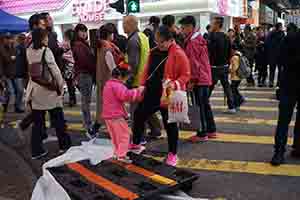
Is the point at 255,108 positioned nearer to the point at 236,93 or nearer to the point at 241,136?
the point at 236,93

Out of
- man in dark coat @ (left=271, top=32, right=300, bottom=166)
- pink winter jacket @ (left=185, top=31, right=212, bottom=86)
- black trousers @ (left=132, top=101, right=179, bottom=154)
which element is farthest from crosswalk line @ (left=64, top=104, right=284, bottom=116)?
man in dark coat @ (left=271, top=32, right=300, bottom=166)

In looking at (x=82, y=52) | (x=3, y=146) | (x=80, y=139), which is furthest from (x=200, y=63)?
(x=3, y=146)

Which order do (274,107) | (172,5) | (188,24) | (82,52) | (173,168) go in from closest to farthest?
(173,168) → (188,24) → (82,52) → (274,107) → (172,5)

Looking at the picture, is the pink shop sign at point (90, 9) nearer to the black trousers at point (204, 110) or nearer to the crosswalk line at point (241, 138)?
the crosswalk line at point (241, 138)

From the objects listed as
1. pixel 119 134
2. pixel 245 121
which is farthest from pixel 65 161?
pixel 245 121

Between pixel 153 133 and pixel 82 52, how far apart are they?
1.81 m

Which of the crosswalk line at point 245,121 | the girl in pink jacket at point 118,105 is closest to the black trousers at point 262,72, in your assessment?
the crosswalk line at point 245,121

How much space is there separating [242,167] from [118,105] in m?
1.81

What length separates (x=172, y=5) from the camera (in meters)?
22.4

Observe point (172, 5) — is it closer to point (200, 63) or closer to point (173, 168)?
point (200, 63)

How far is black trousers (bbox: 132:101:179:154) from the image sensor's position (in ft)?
17.1

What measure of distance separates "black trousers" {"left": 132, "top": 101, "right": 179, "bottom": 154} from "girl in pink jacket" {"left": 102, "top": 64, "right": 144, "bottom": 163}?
32 cm

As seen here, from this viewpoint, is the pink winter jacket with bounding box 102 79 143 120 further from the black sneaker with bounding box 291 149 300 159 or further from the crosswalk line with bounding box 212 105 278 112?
the crosswalk line with bounding box 212 105 278 112

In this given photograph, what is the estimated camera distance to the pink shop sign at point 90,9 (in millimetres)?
24328
